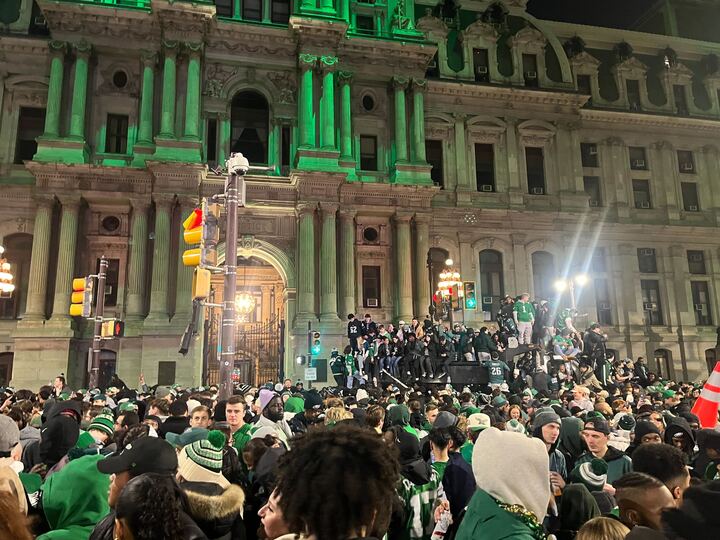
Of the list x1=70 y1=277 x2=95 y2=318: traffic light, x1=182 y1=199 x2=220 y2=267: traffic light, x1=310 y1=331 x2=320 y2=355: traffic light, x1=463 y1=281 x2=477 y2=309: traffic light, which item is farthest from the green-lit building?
x1=182 y1=199 x2=220 y2=267: traffic light

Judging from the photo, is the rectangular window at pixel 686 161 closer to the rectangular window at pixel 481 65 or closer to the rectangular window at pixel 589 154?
the rectangular window at pixel 589 154

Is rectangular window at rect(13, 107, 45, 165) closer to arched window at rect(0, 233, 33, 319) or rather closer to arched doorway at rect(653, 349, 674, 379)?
arched window at rect(0, 233, 33, 319)

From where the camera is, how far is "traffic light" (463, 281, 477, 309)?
2888 centimetres

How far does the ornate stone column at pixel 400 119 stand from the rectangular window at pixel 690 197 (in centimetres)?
2019

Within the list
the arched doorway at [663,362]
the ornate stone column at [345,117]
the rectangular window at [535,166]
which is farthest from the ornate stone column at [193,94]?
the arched doorway at [663,362]

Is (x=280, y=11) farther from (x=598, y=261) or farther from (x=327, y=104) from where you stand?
(x=598, y=261)

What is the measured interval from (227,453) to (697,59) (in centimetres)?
4659

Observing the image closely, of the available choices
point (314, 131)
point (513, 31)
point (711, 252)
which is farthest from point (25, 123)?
point (711, 252)

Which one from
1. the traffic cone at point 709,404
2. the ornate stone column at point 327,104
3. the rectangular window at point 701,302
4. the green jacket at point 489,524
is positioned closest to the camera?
the green jacket at point 489,524

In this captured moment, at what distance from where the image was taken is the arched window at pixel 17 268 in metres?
27.2

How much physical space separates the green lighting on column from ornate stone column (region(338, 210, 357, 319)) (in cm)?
926

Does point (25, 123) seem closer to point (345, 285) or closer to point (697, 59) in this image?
point (345, 285)

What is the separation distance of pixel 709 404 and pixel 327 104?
2492 centimetres

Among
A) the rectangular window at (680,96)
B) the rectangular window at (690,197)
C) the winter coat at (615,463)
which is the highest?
the rectangular window at (680,96)
